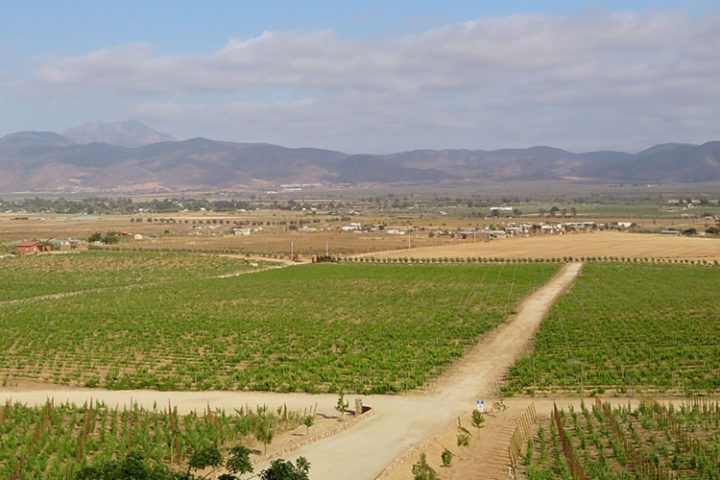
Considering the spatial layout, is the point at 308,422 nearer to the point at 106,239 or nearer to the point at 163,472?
the point at 163,472

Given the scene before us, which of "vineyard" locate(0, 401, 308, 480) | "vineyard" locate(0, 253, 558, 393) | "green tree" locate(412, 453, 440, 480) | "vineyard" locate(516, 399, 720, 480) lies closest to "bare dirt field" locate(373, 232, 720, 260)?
"vineyard" locate(0, 253, 558, 393)

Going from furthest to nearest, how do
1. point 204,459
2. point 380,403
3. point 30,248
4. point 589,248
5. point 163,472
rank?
point 589,248
point 30,248
point 380,403
point 204,459
point 163,472

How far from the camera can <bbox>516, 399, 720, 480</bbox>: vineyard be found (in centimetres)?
1723

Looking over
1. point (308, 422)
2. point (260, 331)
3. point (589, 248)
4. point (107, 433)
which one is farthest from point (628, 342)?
point (589, 248)

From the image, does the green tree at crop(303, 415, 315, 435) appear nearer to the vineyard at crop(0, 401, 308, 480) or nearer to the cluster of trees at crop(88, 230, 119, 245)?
the vineyard at crop(0, 401, 308, 480)

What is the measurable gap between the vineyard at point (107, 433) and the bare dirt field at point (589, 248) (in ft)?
185

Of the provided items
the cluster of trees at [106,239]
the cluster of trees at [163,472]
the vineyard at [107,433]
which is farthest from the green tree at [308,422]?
the cluster of trees at [106,239]

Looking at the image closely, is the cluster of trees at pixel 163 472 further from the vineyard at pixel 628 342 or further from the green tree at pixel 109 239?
the green tree at pixel 109 239

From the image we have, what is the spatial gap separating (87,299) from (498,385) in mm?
29736

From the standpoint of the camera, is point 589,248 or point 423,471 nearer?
point 423,471

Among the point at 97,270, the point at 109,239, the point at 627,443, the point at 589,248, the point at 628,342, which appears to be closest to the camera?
the point at 627,443

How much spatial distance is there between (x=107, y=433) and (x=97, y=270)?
154 feet

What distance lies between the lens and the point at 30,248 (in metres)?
79.0

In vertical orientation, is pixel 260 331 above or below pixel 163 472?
below
